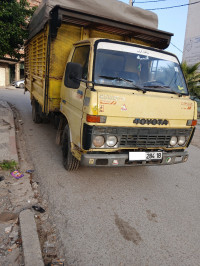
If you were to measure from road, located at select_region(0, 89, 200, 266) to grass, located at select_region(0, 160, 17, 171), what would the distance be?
422mm

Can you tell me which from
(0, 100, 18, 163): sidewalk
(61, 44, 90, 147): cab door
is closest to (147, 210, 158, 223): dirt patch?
(61, 44, 90, 147): cab door

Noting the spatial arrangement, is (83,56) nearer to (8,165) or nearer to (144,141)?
(144,141)

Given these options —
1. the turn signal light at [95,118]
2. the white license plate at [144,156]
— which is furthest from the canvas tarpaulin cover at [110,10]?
the white license plate at [144,156]

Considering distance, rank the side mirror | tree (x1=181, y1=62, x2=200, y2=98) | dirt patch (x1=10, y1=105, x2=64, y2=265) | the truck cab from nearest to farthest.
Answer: dirt patch (x1=10, y1=105, x2=64, y2=265), the truck cab, the side mirror, tree (x1=181, y1=62, x2=200, y2=98)

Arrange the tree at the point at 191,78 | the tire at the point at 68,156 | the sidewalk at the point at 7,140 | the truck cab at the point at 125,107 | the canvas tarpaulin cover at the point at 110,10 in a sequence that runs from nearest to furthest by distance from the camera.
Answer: the truck cab at the point at 125,107 → the tire at the point at 68,156 → the canvas tarpaulin cover at the point at 110,10 → the sidewalk at the point at 7,140 → the tree at the point at 191,78

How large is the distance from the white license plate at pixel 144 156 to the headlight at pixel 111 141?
1.02ft

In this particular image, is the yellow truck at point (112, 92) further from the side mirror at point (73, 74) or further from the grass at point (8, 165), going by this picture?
the grass at point (8, 165)

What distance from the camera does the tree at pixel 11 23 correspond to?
6891 millimetres

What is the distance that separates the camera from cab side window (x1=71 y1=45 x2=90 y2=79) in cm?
343

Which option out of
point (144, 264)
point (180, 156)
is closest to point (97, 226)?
point (144, 264)

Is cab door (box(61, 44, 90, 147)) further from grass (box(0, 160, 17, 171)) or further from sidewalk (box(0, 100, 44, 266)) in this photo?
grass (box(0, 160, 17, 171))

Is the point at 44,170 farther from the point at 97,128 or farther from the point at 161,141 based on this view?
the point at 161,141

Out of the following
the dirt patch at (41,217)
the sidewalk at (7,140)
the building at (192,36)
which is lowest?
the dirt patch at (41,217)

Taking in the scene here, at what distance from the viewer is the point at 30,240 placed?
229 cm
